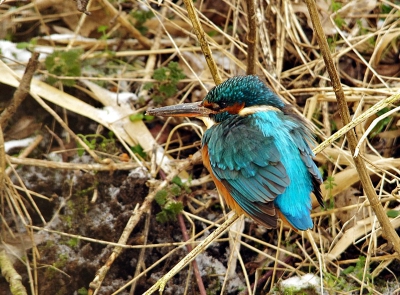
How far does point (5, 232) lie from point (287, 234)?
1.64 metres

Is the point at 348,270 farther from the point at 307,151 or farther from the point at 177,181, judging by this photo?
the point at 177,181

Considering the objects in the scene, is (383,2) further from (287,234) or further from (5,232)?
(5,232)

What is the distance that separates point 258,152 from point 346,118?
452 mm

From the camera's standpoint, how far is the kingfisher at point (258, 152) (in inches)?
113

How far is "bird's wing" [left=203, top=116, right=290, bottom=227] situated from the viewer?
112 inches

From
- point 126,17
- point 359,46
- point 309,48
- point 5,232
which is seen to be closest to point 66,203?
point 5,232

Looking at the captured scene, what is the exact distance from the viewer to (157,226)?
368 centimetres

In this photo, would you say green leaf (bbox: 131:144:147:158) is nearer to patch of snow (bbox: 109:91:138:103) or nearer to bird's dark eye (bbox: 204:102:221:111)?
patch of snow (bbox: 109:91:138:103)

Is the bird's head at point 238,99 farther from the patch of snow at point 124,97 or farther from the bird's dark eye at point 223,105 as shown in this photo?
the patch of snow at point 124,97

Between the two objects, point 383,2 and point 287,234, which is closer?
point 287,234

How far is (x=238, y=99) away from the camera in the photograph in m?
3.14

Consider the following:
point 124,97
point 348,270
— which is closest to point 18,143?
point 124,97

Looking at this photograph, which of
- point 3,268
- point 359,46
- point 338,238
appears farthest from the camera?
point 359,46

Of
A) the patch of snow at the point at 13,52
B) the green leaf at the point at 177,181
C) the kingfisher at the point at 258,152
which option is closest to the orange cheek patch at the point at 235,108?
the kingfisher at the point at 258,152
